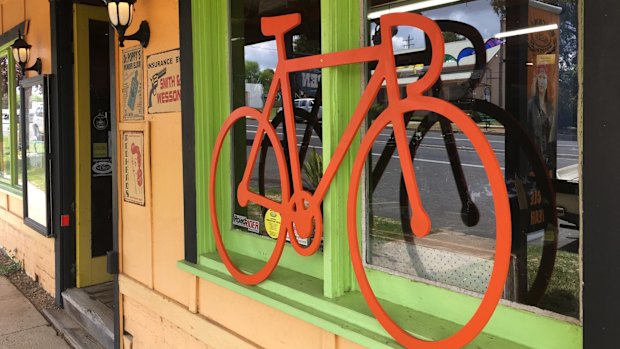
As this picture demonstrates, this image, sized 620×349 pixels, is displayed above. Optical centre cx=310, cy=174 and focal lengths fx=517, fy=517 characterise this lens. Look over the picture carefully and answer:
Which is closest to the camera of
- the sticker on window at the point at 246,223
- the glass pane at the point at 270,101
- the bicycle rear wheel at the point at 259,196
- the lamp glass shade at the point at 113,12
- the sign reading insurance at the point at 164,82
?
the bicycle rear wheel at the point at 259,196

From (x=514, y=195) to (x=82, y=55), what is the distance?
4.04m

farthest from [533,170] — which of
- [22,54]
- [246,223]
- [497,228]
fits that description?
[22,54]

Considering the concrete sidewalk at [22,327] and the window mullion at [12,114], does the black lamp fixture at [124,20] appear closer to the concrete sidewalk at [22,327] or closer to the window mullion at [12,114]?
the concrete sidewalk at [22,327]

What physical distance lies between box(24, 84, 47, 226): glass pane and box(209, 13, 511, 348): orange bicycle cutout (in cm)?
321

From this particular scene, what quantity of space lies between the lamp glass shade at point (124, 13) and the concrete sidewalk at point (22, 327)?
2.56 metres

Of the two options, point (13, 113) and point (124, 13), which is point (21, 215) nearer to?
point (13, 113)

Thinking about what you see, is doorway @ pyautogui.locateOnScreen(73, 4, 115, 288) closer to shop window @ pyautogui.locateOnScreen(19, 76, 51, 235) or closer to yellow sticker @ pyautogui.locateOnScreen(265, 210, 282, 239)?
shop window @ pyautogui.locateOnScreen(19, 76, 51, 235)

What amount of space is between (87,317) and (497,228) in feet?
12.4

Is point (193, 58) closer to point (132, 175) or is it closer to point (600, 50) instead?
point (132, 175)

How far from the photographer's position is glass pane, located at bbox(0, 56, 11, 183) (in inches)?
249

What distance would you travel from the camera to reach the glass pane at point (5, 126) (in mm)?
6312

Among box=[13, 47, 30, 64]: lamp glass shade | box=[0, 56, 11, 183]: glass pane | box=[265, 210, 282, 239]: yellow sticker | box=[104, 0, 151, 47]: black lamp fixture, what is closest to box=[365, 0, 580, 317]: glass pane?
box=[265, 210, 282, 239]: yellow sticker

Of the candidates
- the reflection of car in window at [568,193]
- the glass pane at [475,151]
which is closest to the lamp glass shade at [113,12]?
the glass pane at [475,151]

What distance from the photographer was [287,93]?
2080 millimetres
